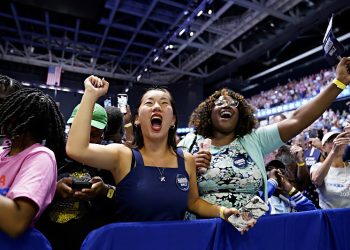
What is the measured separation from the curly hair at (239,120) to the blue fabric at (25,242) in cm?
114

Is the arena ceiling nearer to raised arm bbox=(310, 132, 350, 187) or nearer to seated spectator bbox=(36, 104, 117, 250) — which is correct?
raised arm bbox=(310, 132, 350, 187)

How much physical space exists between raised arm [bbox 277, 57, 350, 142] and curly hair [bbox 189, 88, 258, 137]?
20 cm

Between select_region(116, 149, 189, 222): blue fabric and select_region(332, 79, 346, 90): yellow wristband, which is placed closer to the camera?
select_region(116, 149, 189, 222): blue fabric

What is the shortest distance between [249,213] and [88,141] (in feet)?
2.33

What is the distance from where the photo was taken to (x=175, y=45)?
10977 millimetres

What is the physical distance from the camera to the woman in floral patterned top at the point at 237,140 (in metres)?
1.54

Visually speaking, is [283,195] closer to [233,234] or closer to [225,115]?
[225,115]

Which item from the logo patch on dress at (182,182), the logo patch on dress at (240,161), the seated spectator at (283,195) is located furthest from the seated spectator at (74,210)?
the seated spectator at (283,195)

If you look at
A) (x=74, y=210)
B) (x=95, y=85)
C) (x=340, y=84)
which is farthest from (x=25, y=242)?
(x=340, y=84)

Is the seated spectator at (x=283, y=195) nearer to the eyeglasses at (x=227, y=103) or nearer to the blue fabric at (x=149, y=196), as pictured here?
the eyeglasses at (x=227, y=103)

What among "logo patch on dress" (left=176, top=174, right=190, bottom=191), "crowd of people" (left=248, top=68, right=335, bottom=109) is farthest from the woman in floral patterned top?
"crowd of people" (left=248, top=68, right=335, bottom=109)

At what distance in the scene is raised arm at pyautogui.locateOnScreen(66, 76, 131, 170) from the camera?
1.12m

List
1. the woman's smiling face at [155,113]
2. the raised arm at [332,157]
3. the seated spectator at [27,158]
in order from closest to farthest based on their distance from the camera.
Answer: the seated spectator at [27,158] → the woman's smiling face at [155,113] → the raised arm at [332,157]

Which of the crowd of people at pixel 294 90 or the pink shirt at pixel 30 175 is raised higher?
the crowd of people at pixel 294 90
